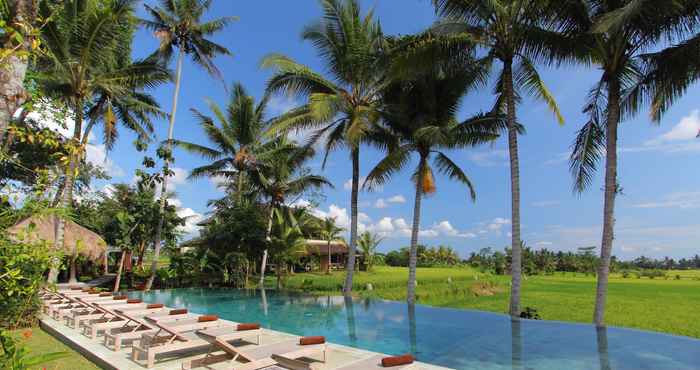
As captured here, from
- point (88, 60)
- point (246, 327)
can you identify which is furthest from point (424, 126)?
point (88, 60)

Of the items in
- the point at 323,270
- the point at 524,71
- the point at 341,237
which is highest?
the point at 524,71

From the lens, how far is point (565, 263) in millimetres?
40750

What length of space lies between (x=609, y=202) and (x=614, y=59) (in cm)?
290

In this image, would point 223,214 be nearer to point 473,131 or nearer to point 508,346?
point 473,131

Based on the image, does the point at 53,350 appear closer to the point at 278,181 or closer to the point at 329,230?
the point at 278,181

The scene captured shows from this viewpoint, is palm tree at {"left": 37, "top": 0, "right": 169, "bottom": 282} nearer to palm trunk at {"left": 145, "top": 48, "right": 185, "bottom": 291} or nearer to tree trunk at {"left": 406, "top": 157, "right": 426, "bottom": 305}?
palm trunk at {"left": 145, "top": 48, "right": 185, "bottom": 291}

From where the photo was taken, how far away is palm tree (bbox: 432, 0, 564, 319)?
8102 mm

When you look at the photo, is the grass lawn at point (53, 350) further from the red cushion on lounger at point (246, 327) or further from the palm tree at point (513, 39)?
the palm tree at point (513, 39)

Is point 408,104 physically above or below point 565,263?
above

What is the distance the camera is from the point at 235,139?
59.2ft

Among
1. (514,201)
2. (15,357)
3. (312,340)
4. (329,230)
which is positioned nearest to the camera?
(15,357)

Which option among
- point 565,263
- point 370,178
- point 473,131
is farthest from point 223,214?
point 565,263

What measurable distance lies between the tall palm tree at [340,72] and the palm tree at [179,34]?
226 inches

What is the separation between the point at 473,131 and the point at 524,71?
8.60 feet
